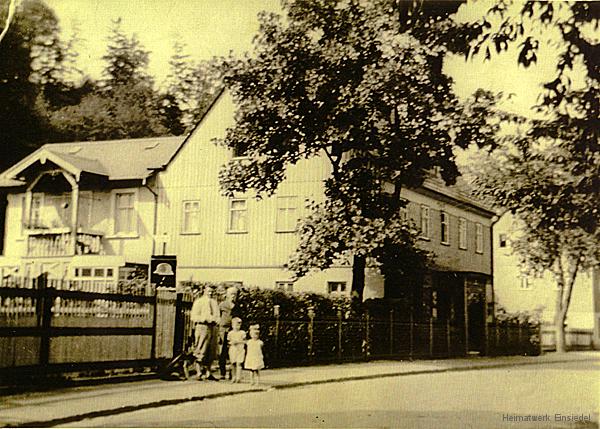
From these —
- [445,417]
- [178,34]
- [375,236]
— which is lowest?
[445,417]

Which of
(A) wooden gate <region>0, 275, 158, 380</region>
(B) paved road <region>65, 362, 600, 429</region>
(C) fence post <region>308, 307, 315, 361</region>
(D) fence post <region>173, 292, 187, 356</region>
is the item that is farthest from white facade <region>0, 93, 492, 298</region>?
(B) paved road <region>65, 362, 600, 429</region>

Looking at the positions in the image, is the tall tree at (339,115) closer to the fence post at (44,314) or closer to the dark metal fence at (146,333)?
the dark metal fence at (146,333)

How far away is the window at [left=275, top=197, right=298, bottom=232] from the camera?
23.8ft

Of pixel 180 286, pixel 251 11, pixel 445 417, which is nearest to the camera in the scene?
pixel 445 417

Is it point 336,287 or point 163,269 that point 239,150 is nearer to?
point 163,269

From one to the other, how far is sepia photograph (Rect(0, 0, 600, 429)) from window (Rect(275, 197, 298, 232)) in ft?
0.06

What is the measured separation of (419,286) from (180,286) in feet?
6.85

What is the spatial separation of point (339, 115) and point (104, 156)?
6.26 ft

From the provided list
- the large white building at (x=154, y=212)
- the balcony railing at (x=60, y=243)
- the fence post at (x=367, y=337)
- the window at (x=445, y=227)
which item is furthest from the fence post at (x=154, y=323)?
the window at (x=445, y=227)

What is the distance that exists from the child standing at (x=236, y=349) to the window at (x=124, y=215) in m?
1.23

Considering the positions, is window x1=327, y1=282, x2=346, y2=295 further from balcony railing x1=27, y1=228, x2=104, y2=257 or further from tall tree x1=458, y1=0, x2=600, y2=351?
balcony railing x1=27, y1=228, x2=104, y2=257

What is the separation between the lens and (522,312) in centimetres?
749

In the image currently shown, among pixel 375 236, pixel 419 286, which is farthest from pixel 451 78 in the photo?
pixel 419 286

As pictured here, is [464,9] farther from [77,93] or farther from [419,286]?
[77,93]
